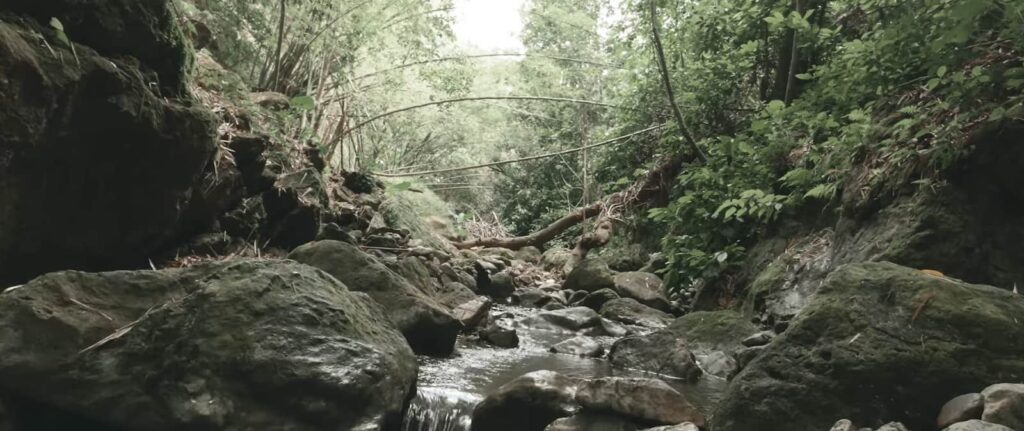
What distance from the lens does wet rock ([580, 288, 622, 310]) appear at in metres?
8.88

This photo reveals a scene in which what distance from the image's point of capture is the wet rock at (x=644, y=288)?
8589mm

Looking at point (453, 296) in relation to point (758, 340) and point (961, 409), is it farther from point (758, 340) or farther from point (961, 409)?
point (961, 409)

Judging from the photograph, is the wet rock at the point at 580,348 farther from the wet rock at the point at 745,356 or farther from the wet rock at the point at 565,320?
the wet rock at the point at 745,356

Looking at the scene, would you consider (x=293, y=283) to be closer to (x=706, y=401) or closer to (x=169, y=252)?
(x=169, y=252)

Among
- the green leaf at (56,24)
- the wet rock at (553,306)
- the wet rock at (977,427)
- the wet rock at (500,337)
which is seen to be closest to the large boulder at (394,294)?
the wet rock at (500,337)

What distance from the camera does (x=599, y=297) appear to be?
897 cm

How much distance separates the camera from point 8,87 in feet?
9.59

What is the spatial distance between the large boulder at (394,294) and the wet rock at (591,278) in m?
4.59

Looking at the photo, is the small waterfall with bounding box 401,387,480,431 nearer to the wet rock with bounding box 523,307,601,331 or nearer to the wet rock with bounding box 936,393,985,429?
the wet rock with bounding box 936,393,985,429

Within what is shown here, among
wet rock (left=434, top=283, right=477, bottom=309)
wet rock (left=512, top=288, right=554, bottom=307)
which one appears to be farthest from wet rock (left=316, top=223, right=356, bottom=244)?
wet rock (left=512, top=288, right=554, bottom=307)

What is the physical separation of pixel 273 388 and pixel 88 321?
0.87 meters

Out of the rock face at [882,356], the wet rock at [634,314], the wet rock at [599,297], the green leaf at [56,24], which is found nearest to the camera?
the rock face at [882,356]

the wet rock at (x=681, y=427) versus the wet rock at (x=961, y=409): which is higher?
the wet rock at (x=961, y=409)

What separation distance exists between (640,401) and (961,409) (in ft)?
4.47
